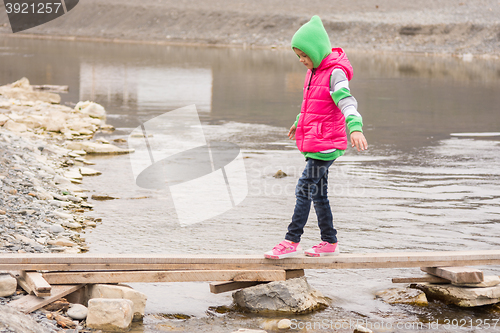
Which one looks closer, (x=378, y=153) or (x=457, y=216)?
(x=457, y=216)

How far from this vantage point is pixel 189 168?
10.1m

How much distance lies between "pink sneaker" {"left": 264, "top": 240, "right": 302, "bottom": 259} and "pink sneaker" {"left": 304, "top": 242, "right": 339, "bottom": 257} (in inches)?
4.8

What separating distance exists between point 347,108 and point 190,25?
214ft

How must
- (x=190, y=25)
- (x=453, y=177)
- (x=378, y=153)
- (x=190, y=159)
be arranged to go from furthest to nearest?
(x=190, y=25)
(x=378, y=153)
(x=190, y=159)
(x=453, y=177)

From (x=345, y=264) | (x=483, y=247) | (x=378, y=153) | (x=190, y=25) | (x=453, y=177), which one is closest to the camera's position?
(x=345, y=264)

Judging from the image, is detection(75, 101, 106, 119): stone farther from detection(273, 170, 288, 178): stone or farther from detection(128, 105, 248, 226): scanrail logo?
detection(273, 170, 288, 178): stone

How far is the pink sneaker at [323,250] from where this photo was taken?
16.6ft

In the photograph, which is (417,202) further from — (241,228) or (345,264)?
(345,264)

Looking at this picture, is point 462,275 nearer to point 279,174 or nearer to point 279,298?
point 279,298

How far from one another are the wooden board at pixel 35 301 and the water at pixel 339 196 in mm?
657

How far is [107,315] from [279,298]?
4.56ft

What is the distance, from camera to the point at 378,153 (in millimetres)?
11672

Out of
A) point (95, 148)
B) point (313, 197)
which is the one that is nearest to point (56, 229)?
point (313, 197)

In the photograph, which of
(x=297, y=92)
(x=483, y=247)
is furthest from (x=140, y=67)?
(x=483, y=247)
